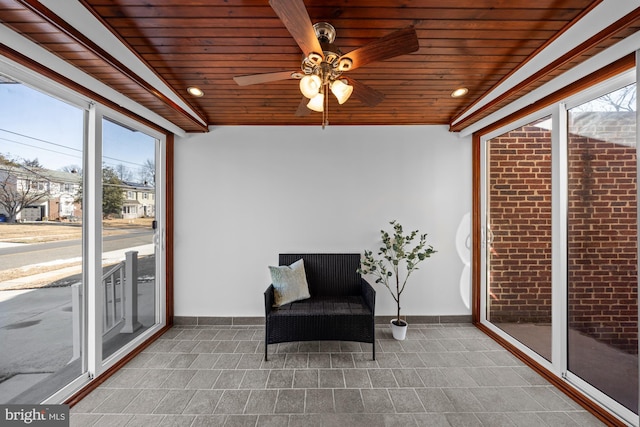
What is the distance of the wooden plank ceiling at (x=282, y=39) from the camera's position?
5.05 feet

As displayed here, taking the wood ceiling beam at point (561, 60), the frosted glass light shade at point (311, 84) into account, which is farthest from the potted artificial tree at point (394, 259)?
the frosted glass light shade at point (311, 84)

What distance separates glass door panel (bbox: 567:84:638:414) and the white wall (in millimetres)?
1271

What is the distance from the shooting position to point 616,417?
1.84 metres

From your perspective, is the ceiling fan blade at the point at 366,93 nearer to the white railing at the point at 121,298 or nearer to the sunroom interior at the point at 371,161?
the sunroom interior at the point at 371,161

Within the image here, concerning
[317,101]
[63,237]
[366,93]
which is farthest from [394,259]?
[63,237]

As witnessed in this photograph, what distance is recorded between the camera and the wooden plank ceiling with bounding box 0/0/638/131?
5.05 feet

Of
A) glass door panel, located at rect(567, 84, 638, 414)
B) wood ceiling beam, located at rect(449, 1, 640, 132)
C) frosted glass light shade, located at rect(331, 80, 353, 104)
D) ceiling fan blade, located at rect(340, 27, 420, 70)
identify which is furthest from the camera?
glass door panel, located at rect(567, 84, 638, 414)

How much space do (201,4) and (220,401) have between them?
2.68 m

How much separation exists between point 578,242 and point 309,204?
2.57 m

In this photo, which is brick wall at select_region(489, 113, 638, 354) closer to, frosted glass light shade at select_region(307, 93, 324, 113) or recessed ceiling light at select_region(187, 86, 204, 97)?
frosted glass light shade at select_region(307, 93, 324, 113)

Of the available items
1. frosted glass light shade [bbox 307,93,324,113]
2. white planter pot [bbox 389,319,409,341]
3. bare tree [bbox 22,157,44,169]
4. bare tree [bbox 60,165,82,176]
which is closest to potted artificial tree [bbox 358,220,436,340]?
white planter pot [bbox 389,319,409,341]

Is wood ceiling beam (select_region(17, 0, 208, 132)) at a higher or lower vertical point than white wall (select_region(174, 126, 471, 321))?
higher

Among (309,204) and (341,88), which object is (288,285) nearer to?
(309,204)

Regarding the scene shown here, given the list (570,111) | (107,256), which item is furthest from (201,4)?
(570,111)
